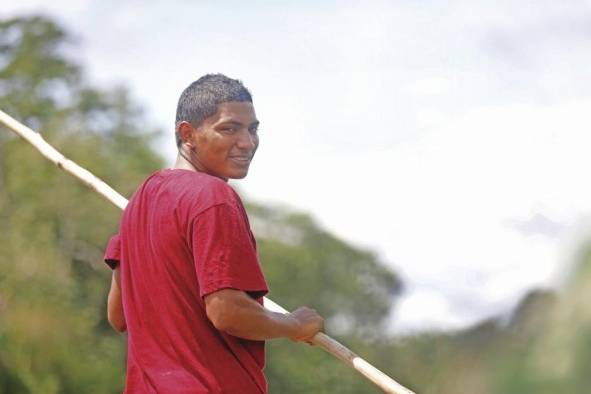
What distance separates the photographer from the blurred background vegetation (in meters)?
17.4

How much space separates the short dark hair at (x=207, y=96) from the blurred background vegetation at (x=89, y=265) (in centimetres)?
1031

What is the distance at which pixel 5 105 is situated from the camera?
19.5 m

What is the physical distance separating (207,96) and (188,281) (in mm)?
459

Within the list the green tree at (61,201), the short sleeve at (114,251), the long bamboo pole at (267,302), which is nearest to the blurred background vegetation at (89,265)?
the green tree at (61,201)

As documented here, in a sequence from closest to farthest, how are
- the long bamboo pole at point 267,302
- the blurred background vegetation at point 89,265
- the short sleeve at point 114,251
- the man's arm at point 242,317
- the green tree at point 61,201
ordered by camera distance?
1. the man's arm at point 242,317
2. the long bamboo pole at point 267,302
3. the short sleeve at point 114,251
4. the blurred background vegetation at point 89,265
5. the green tree at point 61,201

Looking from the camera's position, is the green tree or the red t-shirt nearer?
the red t-shirt

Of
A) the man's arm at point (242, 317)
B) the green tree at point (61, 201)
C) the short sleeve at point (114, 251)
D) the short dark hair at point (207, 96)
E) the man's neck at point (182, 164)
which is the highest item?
the green tree at point (61, 201)

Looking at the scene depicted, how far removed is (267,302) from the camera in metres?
3.67

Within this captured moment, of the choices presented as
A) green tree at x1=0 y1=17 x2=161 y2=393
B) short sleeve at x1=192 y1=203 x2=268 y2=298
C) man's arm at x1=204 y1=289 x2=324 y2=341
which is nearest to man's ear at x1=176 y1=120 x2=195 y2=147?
short sleeve at x1=192 y1=203 x2=268 y2=298

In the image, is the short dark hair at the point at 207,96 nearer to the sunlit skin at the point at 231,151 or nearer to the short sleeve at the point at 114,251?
the sunlit skin at the point at 231,151

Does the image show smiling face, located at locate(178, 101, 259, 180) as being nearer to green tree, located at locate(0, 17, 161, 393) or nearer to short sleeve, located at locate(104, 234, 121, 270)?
short sleeve, located at locate(104, 234, 121, 270)

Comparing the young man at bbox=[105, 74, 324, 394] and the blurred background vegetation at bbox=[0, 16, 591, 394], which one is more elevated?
the blurred background vegetation at bbox=[0, 16, 591, 394]

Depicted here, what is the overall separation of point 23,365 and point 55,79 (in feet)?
20.5

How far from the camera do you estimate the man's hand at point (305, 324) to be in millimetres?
3078
